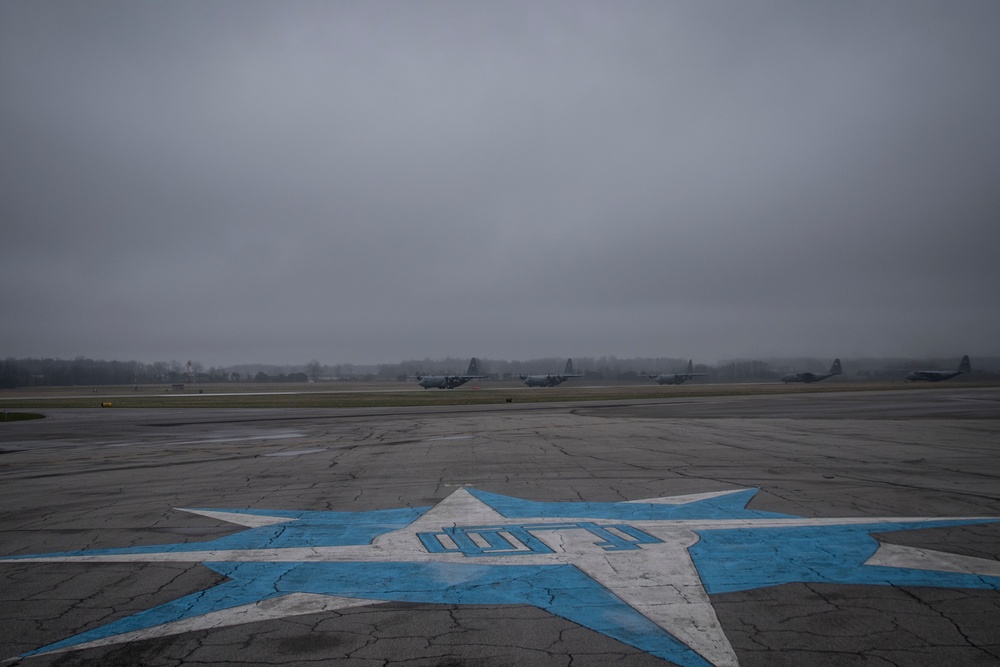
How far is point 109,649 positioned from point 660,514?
7042 mm

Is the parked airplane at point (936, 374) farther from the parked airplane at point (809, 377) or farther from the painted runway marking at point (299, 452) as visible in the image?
the painted runway marking at point (299, 452)

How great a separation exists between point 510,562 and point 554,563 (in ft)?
1.70

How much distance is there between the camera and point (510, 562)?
647 cm

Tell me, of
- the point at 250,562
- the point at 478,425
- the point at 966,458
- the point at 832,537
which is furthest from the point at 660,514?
the point at 478,425

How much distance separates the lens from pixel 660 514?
28.3 feet

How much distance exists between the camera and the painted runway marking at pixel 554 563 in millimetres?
5023

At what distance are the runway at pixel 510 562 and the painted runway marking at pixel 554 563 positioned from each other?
35 millimetres

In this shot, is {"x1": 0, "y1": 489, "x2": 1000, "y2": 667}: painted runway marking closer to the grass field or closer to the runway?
the runway

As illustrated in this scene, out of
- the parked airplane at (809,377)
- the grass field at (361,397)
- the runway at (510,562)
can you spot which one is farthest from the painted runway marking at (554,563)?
the parked airplane at (809,377)

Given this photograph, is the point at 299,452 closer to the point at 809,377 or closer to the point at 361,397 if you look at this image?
the point at 361,397

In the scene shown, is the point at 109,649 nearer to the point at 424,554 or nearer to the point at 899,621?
the point at 424,554

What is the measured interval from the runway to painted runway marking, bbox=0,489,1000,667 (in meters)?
0.03

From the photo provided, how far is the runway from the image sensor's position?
4.56 meters

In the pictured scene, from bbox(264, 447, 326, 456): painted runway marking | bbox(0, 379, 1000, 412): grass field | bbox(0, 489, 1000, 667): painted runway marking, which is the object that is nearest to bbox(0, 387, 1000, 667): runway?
bbox(0, 489, 1000, 667): painted runway marking
